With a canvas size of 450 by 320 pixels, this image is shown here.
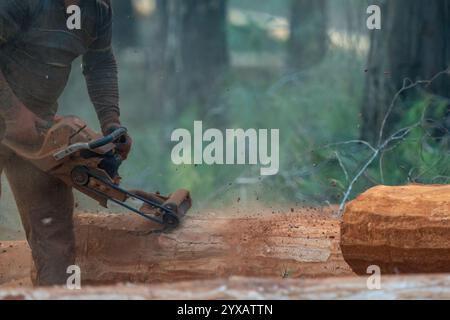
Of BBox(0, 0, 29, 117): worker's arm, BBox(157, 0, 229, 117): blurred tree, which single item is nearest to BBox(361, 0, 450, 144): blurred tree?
BBox(157, 0, 229, 117): blurred tree

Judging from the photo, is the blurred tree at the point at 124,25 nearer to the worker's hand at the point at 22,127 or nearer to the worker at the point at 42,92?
the worker at the point at 42,92

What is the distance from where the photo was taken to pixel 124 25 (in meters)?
5.36

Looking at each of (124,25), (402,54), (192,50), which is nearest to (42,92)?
(124,25)

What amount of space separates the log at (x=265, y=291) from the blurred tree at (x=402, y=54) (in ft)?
8.47

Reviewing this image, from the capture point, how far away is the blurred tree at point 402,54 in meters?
6.02

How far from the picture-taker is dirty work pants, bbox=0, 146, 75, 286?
4.72 m

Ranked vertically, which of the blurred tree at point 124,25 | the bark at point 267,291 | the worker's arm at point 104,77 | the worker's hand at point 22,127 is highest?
the blurred tree at point 124,25

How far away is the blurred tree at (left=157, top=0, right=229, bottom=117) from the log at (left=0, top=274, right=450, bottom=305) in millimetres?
2211

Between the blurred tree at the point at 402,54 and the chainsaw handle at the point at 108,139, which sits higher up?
the blurred tree at the point at 402,54

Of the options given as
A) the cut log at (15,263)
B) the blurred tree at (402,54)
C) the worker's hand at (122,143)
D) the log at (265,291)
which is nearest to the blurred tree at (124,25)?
the worker's hand at (122,143)

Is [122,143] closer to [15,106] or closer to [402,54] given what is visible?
[15,106]

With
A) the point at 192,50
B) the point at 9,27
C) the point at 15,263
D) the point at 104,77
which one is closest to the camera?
the point at 9,27

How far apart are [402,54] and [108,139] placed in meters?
2.50

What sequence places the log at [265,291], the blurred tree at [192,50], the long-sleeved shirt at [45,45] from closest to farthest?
the log at [265,291] → the long-sleeved shirt at [45,45] → the blurred tree at [192,50]
